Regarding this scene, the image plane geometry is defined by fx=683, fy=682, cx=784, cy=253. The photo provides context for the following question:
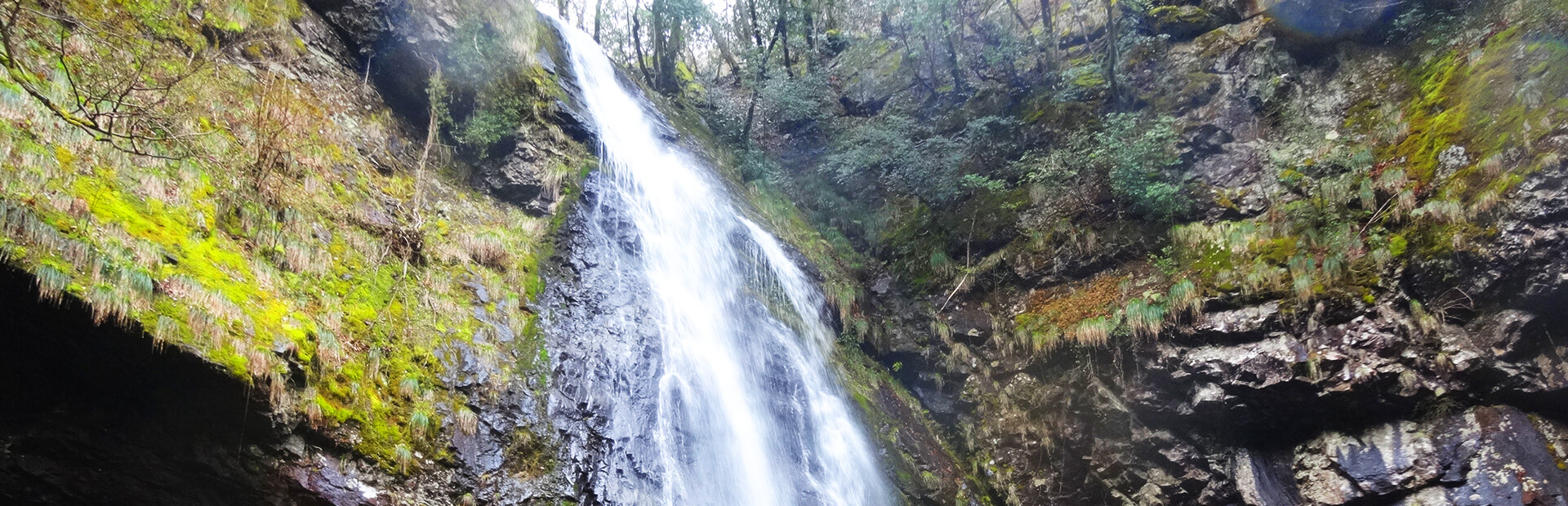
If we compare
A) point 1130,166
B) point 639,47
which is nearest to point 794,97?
point 639,47

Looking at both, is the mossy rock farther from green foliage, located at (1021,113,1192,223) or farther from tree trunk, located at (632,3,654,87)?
tree trunk, located at (632,3,654,87)

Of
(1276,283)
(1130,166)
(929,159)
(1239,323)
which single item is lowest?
(1239,323)

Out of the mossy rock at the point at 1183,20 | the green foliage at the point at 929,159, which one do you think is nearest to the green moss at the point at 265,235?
the green foliage at the point at 929,159

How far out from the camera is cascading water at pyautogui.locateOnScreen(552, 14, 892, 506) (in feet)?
21.5

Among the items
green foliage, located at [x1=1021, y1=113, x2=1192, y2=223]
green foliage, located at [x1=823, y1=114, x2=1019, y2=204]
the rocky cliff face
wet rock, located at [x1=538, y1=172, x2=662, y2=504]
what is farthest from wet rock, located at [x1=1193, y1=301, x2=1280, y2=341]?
wet rock, located at [x1=538, y1=172, x2=662, y2=504]

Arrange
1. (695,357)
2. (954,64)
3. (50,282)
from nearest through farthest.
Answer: (50,282)
(695,357)
(954,64)

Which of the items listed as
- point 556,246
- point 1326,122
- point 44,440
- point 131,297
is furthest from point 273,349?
point 1326,122

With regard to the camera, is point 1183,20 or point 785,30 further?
point 785,30

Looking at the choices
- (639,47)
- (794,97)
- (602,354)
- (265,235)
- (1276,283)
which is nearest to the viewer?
(265,235)

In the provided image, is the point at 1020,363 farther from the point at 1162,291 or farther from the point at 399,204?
the point at 399,204

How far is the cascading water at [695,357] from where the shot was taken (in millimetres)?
6555

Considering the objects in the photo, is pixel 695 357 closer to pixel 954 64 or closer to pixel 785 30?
pixel 954 64

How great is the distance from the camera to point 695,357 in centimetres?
791

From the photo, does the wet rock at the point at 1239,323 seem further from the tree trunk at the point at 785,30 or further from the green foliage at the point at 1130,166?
the tree trunk at the point at 785,30
